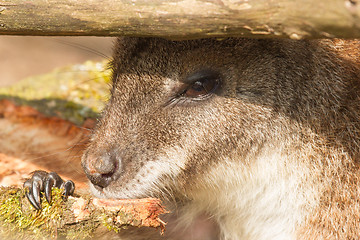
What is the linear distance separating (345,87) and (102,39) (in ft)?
26.7

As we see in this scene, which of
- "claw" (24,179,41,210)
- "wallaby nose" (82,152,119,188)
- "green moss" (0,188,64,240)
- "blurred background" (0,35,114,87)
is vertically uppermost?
"wallaby nose" (82,152,119,188)

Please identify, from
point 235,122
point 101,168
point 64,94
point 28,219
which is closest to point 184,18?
point 235,122

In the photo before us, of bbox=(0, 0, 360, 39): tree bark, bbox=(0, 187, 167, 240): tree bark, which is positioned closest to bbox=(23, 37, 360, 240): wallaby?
bbox=(0, 187, 167, 240): tree bark

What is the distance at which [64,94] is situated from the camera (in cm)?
780

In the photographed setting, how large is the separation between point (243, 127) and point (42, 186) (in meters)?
1.85

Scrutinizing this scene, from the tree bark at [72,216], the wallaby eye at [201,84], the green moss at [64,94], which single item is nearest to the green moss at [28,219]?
the tree bark at [72,216]

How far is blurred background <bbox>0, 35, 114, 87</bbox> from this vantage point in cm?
1089

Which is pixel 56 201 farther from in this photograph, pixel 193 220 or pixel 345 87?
pixel 345 87

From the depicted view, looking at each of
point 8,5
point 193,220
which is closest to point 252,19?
point 8,5

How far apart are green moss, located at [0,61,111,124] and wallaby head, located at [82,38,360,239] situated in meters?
2.89

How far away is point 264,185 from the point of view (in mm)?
4508

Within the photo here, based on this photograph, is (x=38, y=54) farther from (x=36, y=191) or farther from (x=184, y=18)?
(x=184, y=18)

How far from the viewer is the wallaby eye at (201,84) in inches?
165

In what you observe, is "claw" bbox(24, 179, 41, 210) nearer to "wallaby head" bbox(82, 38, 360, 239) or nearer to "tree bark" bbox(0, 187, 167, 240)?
"tree bark" bbox(0, 187, 167, 240)
